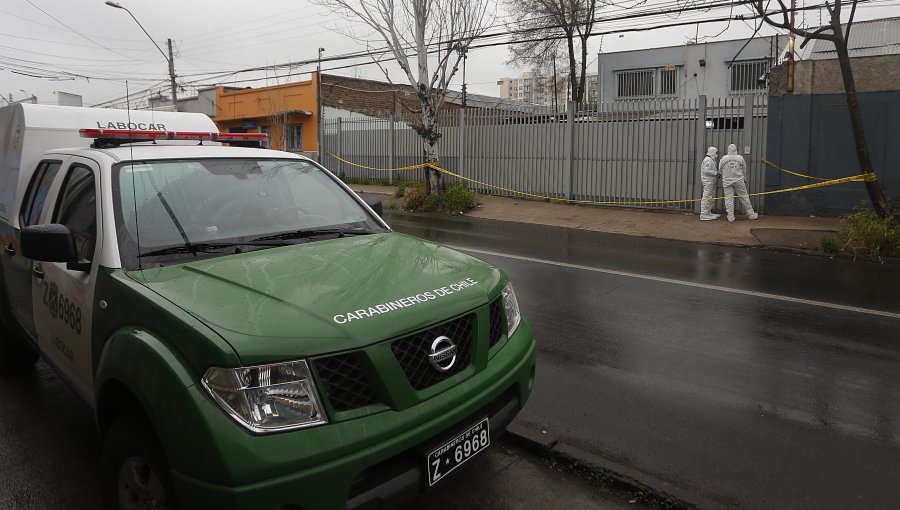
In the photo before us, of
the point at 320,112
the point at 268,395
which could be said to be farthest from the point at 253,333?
the point at 320,112

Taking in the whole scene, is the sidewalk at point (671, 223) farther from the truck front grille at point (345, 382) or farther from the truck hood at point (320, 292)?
the truck front grille at point (345, 382)

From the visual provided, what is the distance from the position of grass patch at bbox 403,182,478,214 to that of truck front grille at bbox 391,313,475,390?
14.5 meters

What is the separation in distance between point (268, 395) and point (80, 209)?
2118 mm

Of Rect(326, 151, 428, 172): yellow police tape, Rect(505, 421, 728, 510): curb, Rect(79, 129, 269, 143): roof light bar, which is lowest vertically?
Rect(505, 421, 728, 510): curb

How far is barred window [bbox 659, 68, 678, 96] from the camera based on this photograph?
3453 cm

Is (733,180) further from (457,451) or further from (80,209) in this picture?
(80,209)

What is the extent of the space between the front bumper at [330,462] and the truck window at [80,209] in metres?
1.64

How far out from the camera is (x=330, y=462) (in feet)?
7.62

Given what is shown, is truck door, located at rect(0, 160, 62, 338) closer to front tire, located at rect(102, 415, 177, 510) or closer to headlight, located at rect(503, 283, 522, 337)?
front tire, located at rect(102, 415, 177, 510)

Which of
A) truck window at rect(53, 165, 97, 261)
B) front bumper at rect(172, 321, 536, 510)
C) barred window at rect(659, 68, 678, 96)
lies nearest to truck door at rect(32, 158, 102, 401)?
truck window at rect(53, 165, 97, 261)

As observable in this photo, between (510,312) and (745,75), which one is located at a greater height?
(745,75)

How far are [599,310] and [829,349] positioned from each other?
220 centimetres

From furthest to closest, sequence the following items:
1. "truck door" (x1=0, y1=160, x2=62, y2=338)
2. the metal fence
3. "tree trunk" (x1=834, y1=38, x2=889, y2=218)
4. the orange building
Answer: the orange building < the metal fence < "tree trunk" (x1=834, y1=38, x2=889, y2=218) < "truck door" (x1=0, y1=160, x2=62, y2=338)

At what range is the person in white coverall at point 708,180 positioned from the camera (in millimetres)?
14250
